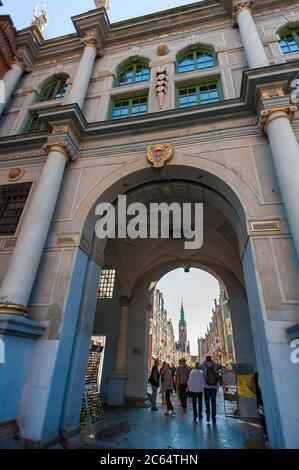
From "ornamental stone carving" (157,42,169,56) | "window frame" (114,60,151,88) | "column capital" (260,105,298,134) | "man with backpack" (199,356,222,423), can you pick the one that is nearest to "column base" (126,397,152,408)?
"man with backpack" (199,356,222,423)

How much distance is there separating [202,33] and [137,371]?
16221 mm

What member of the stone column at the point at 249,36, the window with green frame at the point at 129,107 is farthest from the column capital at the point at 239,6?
the window with green frame at the point at 129,107

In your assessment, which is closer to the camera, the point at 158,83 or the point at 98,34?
the point at 158,83

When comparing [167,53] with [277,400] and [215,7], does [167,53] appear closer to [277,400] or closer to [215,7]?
[215,7]

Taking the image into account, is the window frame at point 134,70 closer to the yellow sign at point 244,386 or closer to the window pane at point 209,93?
Result: the window pane at point 209,93

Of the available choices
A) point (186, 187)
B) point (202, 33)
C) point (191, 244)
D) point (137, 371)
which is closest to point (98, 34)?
point (202, 33)

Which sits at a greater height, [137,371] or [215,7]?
[215,7]

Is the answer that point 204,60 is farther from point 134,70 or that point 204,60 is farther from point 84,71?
point 84,71

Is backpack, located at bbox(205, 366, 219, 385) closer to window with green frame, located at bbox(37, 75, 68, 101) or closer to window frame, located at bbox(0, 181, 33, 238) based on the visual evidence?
window frame, located at bbox(0, 181, 33, 238)

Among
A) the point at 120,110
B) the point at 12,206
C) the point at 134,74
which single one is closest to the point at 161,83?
the point at 120,110

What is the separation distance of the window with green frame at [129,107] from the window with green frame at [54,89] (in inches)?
128

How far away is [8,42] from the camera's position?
38.7 feet

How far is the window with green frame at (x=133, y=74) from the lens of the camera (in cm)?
1079
